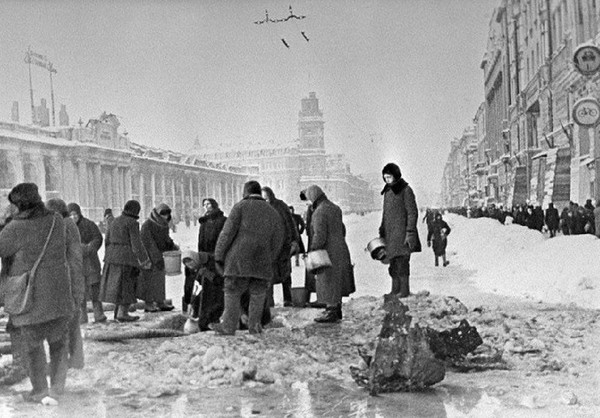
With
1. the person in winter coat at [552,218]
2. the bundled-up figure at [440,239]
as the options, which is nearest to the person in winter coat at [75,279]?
the bundled-up figure at [440,239]

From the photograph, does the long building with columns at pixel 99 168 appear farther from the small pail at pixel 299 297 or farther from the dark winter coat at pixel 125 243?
the small pail at pixel 299 297

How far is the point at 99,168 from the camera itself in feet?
31.2

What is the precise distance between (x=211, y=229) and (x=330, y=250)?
1157 mm

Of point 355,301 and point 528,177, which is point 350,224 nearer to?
point 355,301

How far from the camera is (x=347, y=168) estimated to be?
847cm

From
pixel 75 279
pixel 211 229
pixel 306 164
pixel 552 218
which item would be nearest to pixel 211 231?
pixel 211 229

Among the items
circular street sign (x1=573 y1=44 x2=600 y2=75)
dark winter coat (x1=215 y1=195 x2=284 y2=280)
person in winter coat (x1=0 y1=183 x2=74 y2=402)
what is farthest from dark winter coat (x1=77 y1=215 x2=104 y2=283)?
circular street sign (x1=573 y1=44 x2=600 y2=75)

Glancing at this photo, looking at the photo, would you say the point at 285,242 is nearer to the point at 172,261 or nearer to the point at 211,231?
the point at 211,231

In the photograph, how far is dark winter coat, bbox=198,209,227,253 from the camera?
6.18 meters

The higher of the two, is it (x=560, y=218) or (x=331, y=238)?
(x=331, y=238)

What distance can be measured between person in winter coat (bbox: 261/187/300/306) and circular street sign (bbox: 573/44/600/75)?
582 cm

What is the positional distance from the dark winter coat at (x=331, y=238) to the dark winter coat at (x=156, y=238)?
1918 mm

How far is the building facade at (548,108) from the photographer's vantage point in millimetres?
16344

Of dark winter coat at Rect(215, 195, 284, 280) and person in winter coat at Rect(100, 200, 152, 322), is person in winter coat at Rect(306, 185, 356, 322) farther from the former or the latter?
person in winter coat at Rect(100, 200, 152, 322)
